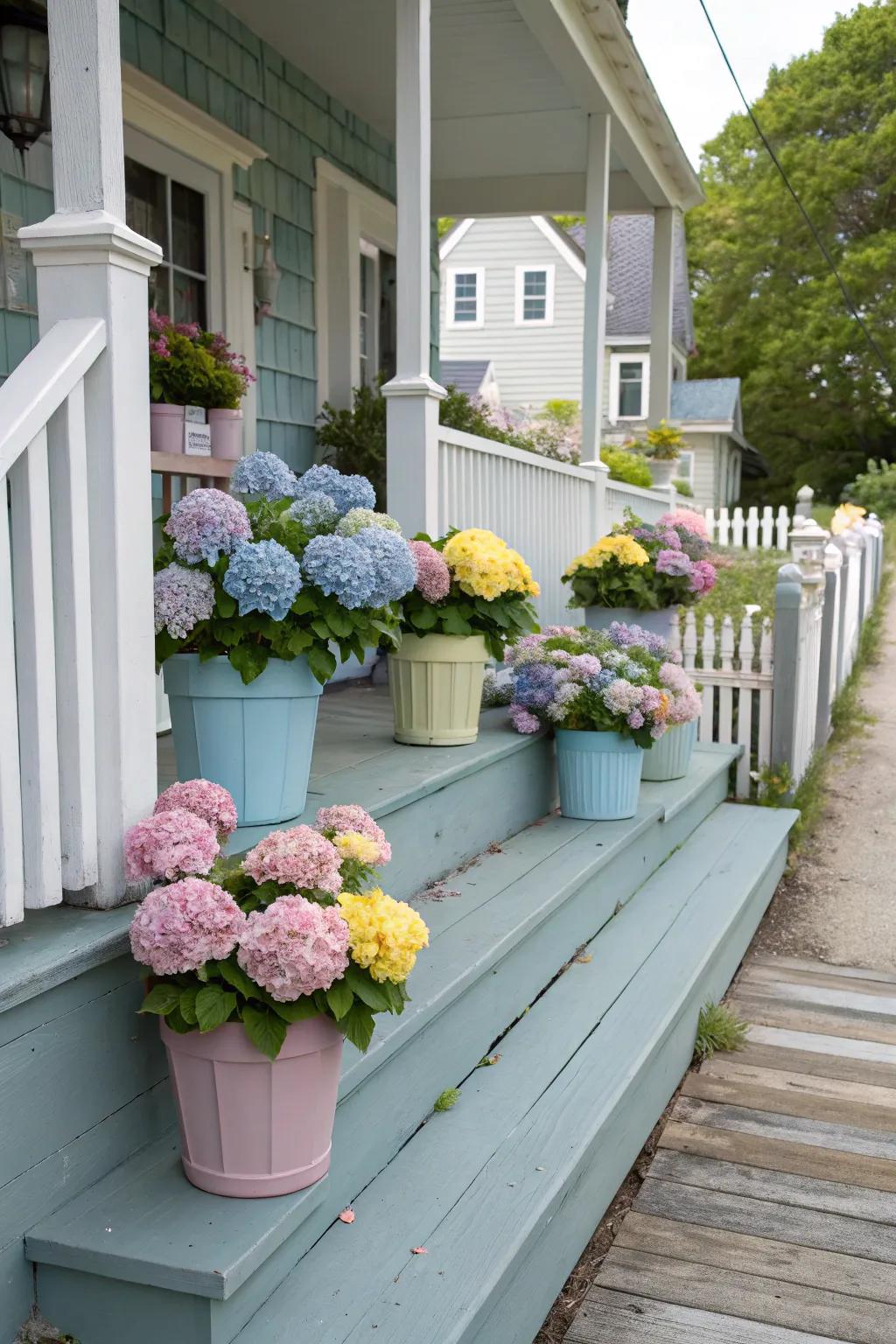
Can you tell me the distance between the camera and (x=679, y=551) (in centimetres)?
497

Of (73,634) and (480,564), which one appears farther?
(480,564)

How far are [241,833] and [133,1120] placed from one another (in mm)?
620

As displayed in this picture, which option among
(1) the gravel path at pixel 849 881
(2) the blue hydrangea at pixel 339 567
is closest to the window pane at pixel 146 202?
(2) the blue hydrangea at pixel 339 567

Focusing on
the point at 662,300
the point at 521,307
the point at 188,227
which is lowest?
the point at 188,227

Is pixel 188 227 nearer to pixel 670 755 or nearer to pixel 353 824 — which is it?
pixel 670 755

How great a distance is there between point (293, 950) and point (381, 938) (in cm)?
14

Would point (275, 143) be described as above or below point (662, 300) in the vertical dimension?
above

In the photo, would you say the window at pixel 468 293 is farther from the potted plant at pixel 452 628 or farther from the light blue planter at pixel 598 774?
the potted plant at pixel 452 628

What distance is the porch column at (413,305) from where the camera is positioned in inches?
139

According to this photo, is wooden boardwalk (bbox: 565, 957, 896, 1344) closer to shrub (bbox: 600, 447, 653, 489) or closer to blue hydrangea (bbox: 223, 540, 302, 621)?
blue hydrangea (bbox: 223, 540, 302, 621)

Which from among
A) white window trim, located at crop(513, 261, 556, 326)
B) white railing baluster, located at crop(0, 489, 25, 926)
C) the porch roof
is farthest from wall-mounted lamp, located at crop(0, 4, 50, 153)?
white window trim, located at crop(513, 261, 556, 326)

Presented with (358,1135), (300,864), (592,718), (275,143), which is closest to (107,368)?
(300,864)

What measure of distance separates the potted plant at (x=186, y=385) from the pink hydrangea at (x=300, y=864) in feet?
7.72

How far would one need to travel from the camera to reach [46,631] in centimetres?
178
